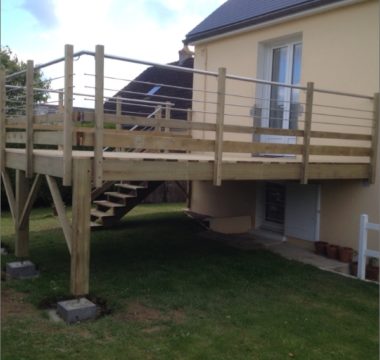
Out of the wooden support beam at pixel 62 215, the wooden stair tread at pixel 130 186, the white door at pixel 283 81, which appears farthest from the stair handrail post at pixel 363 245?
the wooden support beam at pixel 62 215

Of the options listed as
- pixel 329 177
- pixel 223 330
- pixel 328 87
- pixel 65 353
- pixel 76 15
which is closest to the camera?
pixel 65 353

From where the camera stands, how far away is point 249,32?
35.0 ft

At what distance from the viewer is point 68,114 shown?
5.11 meters

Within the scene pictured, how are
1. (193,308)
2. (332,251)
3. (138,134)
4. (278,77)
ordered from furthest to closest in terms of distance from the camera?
(278,77)
(332,251)
(138,134)
(193,308)

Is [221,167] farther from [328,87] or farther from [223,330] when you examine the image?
[328,87]

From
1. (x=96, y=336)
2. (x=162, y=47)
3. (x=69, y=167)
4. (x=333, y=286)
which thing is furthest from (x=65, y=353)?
(x=162, y=47)

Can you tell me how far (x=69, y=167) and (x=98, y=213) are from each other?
5.06 meters

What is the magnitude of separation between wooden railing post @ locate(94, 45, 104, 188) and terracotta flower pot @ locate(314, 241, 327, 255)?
15.9 ft

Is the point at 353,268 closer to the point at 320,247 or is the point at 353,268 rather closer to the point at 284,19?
the point at 320,247

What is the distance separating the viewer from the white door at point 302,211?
915 cm

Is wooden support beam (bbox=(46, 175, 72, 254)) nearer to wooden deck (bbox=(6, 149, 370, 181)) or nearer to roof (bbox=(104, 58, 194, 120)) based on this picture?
wooden deck (bbox=(6, 149, 370, 181))

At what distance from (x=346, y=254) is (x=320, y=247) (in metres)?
0.61

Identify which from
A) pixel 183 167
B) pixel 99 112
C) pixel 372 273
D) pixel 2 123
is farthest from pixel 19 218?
pixel 372 273

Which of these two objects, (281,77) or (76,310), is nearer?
(76,310)
